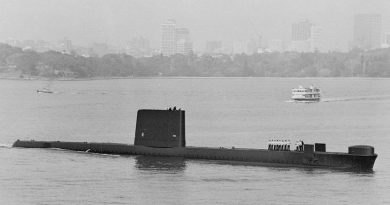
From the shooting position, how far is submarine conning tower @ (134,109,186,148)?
42.8 metres

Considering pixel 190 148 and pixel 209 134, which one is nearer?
pixel 190 148

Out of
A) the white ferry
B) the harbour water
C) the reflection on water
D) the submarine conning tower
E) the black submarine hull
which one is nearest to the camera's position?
the harbour water

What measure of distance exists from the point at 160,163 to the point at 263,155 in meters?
4.83

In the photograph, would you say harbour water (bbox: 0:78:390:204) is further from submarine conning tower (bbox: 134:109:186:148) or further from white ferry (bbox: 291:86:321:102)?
white ferry (bbox: 291:86:321:102)

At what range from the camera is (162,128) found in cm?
4316

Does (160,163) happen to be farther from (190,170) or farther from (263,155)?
(263,155)

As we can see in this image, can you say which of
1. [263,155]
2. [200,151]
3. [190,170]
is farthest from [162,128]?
[263,155]

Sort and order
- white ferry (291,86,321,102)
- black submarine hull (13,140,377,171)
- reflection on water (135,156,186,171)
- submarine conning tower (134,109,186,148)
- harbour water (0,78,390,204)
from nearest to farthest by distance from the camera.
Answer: harbour water (0,78,390,204)
black submarine hull (13,140,377,171)
reflection on water (135,156,186,171)
submarine conning tower (134,109,186,148)
white ferry (291,86,321,102)

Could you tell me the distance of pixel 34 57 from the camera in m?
173

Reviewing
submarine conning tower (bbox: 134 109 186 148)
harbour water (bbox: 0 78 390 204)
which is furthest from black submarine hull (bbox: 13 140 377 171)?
harbour water (bbox: 0 78 390 204)

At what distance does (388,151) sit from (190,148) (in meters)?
14.3

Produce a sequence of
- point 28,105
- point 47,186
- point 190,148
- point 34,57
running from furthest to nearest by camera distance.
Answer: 1. point 34,57
2. point 28,105
3. point 190,148
4. point 47,186

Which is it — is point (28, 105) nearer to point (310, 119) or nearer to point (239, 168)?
point (310, 119)

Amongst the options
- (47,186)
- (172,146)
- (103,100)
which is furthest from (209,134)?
(103,100)
